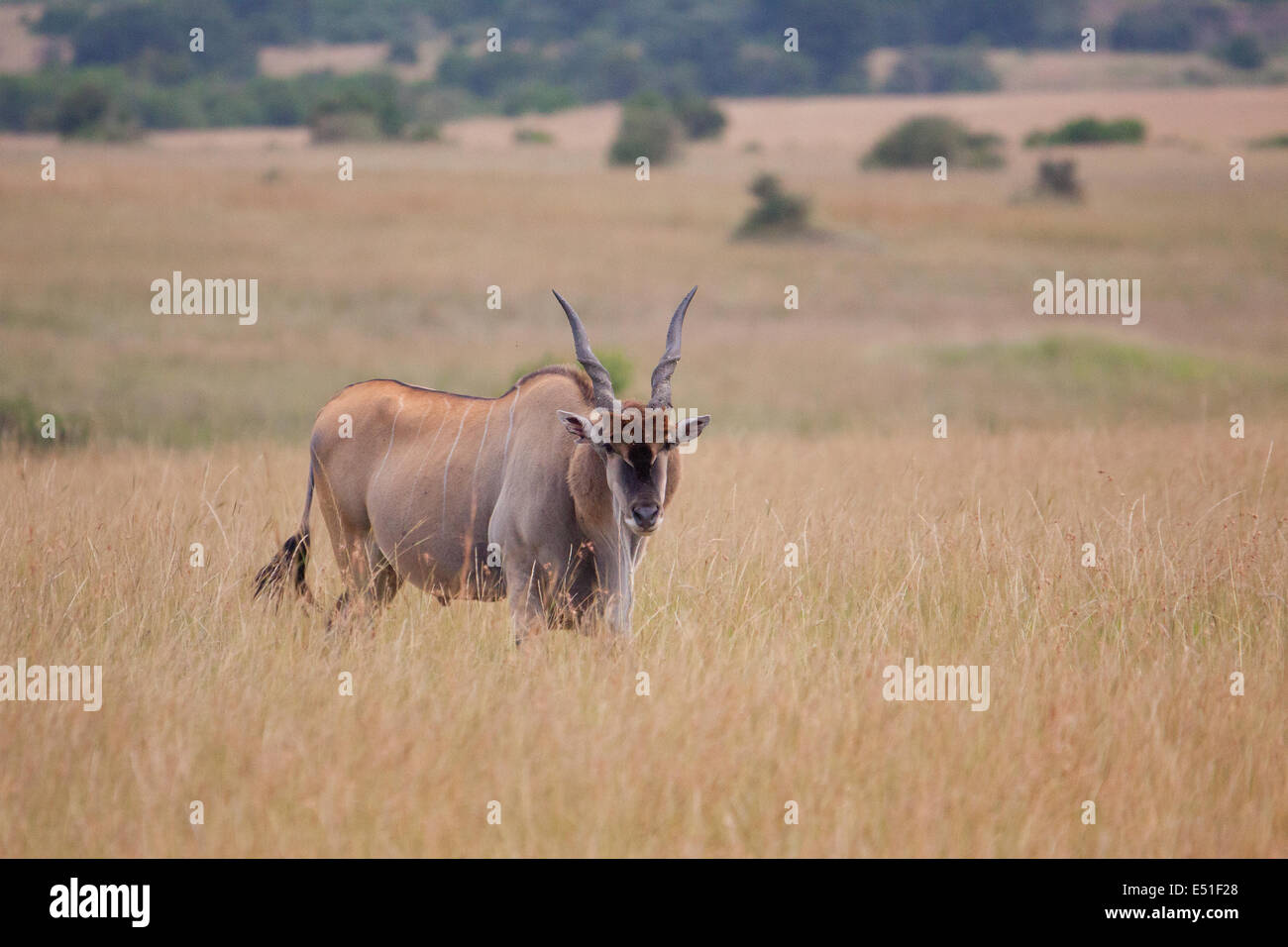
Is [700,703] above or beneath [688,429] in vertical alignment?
beneath

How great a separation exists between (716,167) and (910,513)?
49032 millimetres

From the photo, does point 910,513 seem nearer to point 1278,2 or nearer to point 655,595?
point 655,595

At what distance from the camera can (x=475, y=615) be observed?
7250 mm

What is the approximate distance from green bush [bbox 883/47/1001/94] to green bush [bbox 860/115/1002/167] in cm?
4605

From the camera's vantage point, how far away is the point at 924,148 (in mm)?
59094

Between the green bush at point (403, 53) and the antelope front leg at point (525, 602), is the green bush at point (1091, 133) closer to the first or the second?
the antelope front leg at point (525, 602)

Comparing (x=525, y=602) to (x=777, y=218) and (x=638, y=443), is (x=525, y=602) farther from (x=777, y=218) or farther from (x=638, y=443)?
(x=777, y=218)

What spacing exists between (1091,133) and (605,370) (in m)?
66.0

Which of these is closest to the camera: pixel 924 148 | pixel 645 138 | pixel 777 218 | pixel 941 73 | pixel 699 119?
pixel 777 218

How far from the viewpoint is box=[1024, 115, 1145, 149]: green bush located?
65.2 metres

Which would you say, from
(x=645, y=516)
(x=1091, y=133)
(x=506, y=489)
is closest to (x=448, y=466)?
(x=506, y=489)

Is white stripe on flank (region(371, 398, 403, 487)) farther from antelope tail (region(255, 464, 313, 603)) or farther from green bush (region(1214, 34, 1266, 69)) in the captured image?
green bush (region(1214, 34, 1266, 69))

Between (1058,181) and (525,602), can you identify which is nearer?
(525,602)

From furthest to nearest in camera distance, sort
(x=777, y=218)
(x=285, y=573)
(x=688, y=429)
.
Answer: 1. (x=777, y=218)
2. (x=285, y=573)
3. (x=688, y=429)
